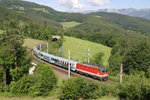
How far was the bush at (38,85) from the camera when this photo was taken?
2375 centimetres

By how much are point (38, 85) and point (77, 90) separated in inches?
268

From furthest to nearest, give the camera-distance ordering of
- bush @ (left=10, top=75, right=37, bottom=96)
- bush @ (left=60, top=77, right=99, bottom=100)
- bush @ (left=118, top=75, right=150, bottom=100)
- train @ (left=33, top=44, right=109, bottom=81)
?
train @ (left=33, top=44, right=109, bottom=81)
bush @ (left=10, top=75, right=37, bottom=96)
bush @ (left=60, top=77, right=99, bottom=100)
bush @ (left=118, top=75, right=150, bottom=100)

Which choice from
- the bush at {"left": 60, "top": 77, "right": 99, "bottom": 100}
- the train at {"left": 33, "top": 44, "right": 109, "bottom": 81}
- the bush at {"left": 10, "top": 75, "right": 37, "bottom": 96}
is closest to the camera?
the bush at {"left": 60, "top": 77, "right": 99, "bottom": 100}

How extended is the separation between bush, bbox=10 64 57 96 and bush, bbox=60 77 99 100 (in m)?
3.63

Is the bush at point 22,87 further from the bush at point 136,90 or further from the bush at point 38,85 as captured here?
the bush at point 136,90

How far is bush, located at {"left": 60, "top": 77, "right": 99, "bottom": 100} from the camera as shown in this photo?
828 inches

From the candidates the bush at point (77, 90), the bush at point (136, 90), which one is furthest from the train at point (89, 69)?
the bush at point (136, 90)

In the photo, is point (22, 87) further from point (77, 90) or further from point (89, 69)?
A: point (89, 69)

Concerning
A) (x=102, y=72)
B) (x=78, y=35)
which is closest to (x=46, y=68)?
(x=102, y=72)

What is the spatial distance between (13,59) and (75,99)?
46.9ft

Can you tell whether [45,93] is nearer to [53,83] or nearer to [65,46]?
[53,83]

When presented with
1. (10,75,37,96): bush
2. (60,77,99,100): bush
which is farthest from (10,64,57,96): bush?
(60,77,99,100): bush

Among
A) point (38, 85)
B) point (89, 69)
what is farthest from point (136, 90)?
point (89, 69)

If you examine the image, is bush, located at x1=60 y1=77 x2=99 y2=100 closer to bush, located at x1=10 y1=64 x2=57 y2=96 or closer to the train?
bush, located at x1=10 y1=64 x2=57 y2=96
